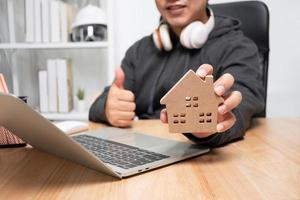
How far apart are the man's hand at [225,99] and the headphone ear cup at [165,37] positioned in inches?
23.1

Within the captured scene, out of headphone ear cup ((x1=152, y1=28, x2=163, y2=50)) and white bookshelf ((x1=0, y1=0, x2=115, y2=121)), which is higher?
headphone ear cup ((x1=152, y1=28, x2=163, y2=50))

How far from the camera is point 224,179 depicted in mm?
525

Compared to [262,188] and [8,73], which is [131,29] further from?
[262,188]

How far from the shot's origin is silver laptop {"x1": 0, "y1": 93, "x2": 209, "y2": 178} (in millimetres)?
463

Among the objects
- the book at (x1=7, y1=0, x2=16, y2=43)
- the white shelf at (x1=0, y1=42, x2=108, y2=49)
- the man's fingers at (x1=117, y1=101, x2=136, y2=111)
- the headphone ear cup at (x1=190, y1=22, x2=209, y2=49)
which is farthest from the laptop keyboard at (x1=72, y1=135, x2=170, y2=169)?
the book at (x1=7, y1=0, x2=16, y2=43)

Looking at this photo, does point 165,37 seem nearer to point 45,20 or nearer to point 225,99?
point 225,99

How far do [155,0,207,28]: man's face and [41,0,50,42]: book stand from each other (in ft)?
2.72

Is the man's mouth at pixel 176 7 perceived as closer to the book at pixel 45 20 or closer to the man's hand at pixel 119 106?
the man's hand at pixel 119 106

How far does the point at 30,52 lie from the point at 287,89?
1.46 metres

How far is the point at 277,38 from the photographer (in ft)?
6.22

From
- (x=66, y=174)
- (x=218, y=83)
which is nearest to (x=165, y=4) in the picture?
(x=218, y=83)

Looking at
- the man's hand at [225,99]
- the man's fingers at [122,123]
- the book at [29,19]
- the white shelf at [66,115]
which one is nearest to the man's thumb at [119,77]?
the man's fingers at [122,123]

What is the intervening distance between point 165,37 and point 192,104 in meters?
0.71

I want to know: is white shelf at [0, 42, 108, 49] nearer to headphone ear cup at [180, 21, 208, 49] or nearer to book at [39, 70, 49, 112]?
book at [39, 70, 49, 112]
